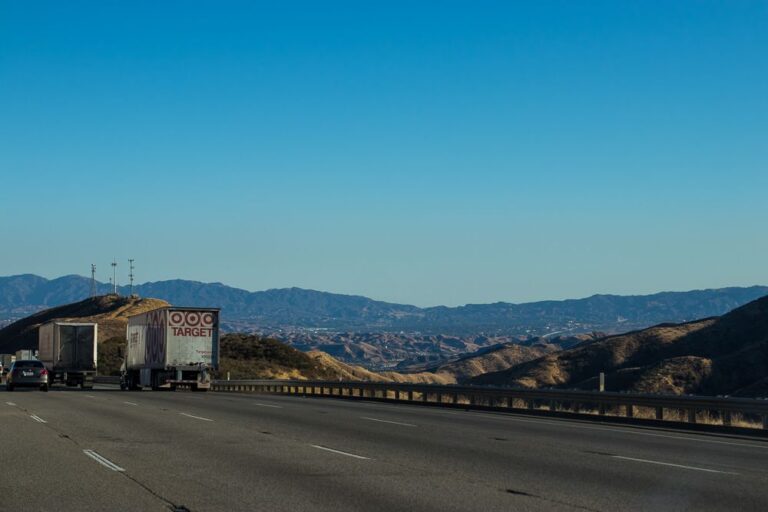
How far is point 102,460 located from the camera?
1638 centimetres

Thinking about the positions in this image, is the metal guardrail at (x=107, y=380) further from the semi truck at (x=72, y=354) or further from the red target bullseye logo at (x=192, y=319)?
the red target bullseye logo at (x=192, y=319)

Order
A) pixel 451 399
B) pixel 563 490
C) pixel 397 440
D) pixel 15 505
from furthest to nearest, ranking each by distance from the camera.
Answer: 1. pixel 451 399
2. pixel 397 440
3. pixel 563 490
4. pixel 15 505

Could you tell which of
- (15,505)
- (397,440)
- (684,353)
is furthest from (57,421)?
(684,353)

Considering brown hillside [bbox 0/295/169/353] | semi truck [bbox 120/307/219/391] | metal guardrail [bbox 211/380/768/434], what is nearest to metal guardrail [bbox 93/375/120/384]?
semi truck [bbox 120/307/219/391]

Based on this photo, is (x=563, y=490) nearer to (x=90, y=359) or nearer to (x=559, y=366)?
(x=90, y=359)

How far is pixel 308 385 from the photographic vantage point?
1956 inches

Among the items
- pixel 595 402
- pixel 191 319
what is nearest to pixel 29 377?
pixel 191 319

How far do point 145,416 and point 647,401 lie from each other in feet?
40.8

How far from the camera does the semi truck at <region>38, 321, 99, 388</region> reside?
56.5 meters

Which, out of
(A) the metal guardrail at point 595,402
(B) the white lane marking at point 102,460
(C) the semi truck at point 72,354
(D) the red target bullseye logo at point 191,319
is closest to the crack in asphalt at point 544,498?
(B) the white lane marking at point 102,460

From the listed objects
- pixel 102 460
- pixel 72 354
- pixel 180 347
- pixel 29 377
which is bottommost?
pixel 102 460

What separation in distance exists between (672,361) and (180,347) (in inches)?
1348

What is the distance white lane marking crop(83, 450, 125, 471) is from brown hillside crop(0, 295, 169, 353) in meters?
110

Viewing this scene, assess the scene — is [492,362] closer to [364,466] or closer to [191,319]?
[191,319]
